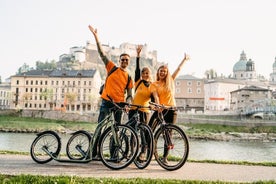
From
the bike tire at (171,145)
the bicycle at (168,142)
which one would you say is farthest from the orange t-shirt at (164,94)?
the bike tire at (171,145)

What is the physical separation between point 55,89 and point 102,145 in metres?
79.9

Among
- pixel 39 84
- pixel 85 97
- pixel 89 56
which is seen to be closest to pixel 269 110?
pixel 85 97

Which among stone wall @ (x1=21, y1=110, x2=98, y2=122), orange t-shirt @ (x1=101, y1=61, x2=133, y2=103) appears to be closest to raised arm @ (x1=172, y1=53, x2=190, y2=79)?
orange t-shirt @ (x1=101, y1=61, x2=133, y2=103)

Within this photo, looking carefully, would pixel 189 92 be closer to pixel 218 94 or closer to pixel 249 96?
pixel 218 94

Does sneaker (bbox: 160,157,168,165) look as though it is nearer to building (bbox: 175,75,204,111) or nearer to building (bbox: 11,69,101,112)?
building (bbox: 11,69,101,112)

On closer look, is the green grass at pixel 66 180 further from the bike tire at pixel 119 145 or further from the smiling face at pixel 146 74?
the smiling face at pixel 146 74

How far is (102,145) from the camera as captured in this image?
615 cm

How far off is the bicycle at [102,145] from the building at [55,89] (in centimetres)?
7444

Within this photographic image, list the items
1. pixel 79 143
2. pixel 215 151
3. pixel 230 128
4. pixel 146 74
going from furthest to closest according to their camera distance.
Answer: pixel 230 128
pixel 215 151
pixel 146 74
pixel 79 143

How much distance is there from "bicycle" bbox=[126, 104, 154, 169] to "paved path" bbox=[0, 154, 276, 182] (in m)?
0.15

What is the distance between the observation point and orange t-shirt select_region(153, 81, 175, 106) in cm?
688

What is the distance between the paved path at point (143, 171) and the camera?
17.5 ft

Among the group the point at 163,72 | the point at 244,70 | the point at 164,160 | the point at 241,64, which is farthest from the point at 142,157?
the point at 241,64

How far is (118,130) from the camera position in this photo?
6207mm
